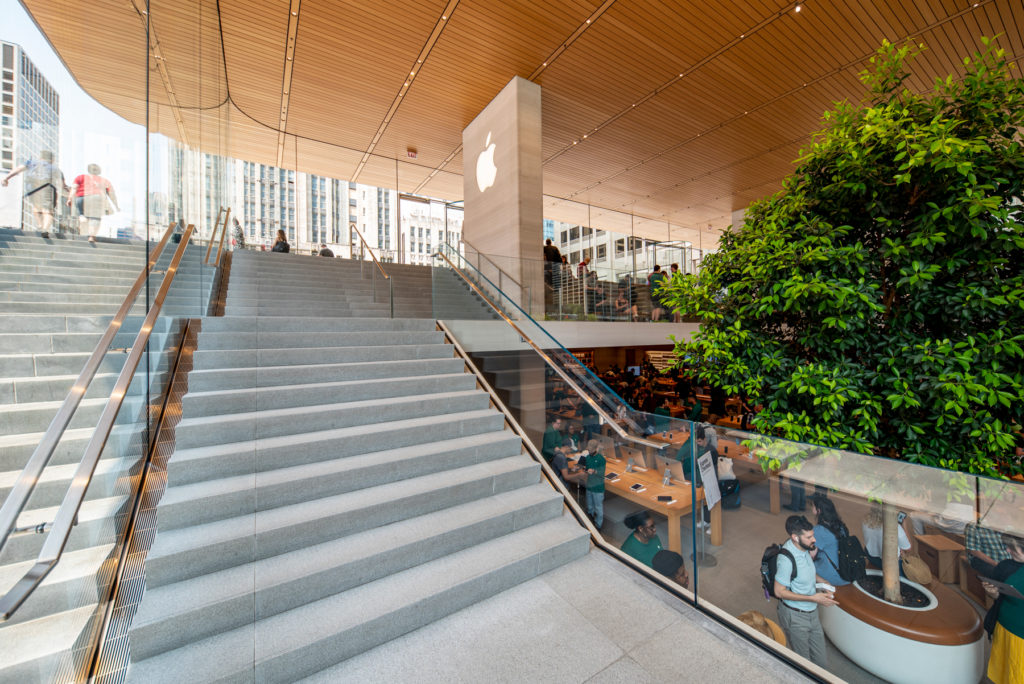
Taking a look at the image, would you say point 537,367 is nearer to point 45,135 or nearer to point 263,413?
point 263,413

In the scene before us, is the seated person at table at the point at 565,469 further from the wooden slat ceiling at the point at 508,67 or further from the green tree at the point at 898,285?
the wooden slat ceiling at the point at 508,67

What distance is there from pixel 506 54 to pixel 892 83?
646 centimetres

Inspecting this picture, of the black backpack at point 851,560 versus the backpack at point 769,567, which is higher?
the black backpack at point 851,560

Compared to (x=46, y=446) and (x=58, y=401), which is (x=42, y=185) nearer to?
(x=58, y=401)

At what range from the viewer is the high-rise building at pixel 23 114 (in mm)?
1819

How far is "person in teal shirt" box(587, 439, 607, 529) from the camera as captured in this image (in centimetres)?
320

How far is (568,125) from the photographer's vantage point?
398 inches

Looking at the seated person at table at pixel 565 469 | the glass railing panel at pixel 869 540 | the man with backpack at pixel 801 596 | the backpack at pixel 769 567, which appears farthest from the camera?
the seated person at table at pixel 565 469

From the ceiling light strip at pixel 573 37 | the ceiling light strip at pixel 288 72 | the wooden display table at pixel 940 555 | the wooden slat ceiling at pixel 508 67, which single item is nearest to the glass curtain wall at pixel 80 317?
the wooden slat ceiling at pixel 508 67

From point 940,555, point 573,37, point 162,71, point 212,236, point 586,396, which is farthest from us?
point 573,37

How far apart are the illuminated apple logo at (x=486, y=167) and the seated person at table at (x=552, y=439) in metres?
6.81

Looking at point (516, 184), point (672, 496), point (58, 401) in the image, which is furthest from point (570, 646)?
point (516, 184)

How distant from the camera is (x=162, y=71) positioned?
4.18 meters

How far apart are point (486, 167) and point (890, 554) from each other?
922 centimetres
